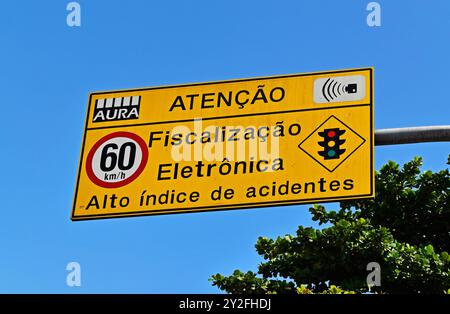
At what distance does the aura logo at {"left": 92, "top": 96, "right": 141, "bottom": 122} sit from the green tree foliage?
6880 mm

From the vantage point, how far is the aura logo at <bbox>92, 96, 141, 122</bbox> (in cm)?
851

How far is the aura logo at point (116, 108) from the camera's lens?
851 centimetres

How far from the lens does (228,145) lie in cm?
799

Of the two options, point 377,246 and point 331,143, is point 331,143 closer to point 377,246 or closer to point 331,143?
point 331,143

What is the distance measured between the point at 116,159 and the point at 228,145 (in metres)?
1.26

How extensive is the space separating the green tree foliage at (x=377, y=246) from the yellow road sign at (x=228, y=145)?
676 centimetres

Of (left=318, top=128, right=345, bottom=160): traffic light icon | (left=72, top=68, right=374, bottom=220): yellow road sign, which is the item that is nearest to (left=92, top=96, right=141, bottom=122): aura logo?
(left=72, top=68, right=374, bottom=220): yellow road sign

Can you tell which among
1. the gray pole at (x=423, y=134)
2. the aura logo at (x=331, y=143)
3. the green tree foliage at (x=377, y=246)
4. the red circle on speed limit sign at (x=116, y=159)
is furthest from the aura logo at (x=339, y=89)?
the green tree foliage at (x=377, y=246)

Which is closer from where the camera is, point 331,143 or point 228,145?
point 331,143

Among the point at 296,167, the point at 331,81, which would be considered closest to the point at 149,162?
the point at 296,167

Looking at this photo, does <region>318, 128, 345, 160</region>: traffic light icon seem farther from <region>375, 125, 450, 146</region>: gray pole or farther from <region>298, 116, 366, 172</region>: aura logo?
<region>375, 125, 450, 146</region>: gray pole

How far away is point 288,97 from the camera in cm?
815

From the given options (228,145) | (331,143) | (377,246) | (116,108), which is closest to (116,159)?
(116,108)

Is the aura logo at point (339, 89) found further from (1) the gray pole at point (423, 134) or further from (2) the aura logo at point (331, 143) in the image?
(1) the gray pole at point (423, 134)
